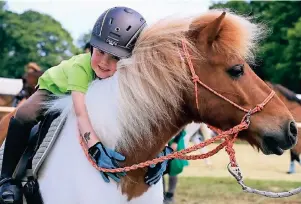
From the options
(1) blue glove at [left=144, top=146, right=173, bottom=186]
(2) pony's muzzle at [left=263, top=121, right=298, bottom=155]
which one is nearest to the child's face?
(1) blue glove at [left=144, top=146, right=173, bottom=186]

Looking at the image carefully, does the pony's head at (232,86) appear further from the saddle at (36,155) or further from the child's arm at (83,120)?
the saddle at (36,155)

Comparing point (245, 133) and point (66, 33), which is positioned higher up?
point (245, 133)

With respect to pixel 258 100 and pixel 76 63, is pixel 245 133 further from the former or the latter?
pixel 76 63

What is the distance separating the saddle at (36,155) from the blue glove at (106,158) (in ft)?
1.19

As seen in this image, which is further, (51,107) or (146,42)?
(51,107)

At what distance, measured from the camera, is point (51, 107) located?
12.0ft

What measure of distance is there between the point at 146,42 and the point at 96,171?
0.80 meters

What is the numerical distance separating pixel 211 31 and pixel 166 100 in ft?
1.53

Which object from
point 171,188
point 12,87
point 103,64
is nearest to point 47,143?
point 103,64

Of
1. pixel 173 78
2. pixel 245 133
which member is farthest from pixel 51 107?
pixel 245 133

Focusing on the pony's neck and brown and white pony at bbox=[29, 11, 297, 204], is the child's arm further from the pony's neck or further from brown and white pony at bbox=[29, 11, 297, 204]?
the pony's neck

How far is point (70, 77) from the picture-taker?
11.5ft

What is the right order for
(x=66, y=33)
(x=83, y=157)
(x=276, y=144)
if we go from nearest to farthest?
(x=276, y=144) < (x=83, y=157) < (x=66, y=33)

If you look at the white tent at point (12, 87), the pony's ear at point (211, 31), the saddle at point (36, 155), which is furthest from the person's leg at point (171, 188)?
the pony's ear at point (211, 31)
